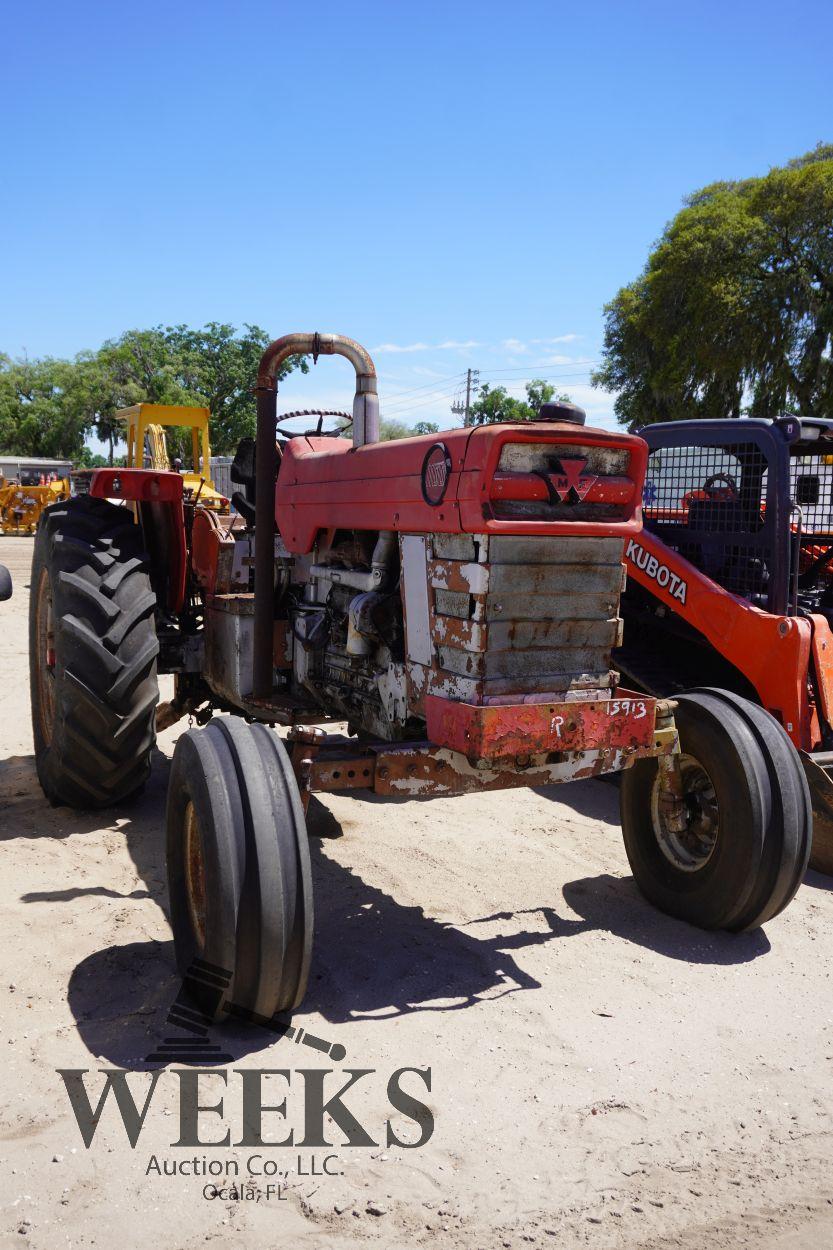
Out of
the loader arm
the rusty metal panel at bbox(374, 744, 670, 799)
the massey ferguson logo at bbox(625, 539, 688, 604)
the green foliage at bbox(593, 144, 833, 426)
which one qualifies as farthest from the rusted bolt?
the green foliage at bbox(593, 144, 833, 426)

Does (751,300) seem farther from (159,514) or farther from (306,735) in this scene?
(306,735)

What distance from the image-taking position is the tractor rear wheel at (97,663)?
4488 mm

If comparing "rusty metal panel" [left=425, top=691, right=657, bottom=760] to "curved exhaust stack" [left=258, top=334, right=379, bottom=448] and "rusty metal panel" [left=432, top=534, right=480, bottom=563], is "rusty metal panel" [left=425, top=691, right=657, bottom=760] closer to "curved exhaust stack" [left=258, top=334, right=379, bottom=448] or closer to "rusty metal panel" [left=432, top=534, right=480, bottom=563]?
"rusty metal panel" [left=432, top=534, right=480, bottom=563]

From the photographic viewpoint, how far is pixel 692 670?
598 cm

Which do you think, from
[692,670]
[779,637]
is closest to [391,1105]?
[779,637]

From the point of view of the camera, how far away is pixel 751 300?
2075 centimetres

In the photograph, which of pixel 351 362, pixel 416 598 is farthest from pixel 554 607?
pixel 351 362

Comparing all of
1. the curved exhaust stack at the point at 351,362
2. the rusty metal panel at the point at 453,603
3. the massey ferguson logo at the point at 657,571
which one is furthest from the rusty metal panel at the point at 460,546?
the massey ferguson logo at the point at 657,571

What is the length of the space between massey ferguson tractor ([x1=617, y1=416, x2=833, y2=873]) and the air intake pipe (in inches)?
79.7

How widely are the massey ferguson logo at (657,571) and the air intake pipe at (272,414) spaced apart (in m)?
2.00

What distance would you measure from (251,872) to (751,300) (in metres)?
20.6

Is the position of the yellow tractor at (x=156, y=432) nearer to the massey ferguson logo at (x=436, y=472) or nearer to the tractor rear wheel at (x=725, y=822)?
the tractor rear wheel at (x=725, y=822)

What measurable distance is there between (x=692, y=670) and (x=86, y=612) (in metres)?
3.44

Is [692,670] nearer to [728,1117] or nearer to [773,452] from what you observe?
[773,452]
